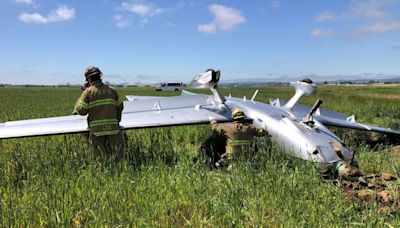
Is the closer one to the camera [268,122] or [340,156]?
[340,156]

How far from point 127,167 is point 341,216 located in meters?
3.16

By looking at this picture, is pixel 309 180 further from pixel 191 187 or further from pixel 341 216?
pixel 191 187

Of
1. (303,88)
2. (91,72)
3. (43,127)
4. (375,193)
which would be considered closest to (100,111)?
(91,72)

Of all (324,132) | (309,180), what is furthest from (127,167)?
(324,132)

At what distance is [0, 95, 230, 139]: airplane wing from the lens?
7.68 m

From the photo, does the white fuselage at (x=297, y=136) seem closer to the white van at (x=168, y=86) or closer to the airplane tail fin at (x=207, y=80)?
the airplane tail fin at (x=207, y=80)

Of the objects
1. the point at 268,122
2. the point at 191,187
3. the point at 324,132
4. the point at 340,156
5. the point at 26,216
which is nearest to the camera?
the point at 26,216

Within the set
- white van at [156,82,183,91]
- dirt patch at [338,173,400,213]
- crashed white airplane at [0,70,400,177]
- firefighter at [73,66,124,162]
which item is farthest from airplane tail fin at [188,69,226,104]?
white van at [156,82,183,91]

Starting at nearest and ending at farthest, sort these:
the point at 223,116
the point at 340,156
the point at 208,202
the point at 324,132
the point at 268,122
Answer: the point at 208,202 < the point at 340,156 < the point at 324,132 < the point at 268,122 < the point at 223,116

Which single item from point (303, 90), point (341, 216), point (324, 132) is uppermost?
point (303, 90)

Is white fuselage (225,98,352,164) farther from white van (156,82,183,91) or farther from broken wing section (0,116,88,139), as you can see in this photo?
white van (156,82,183,91)

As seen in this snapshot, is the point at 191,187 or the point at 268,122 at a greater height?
the point at 268,122

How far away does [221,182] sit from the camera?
5199 millimetres

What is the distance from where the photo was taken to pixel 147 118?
8.45 meters
